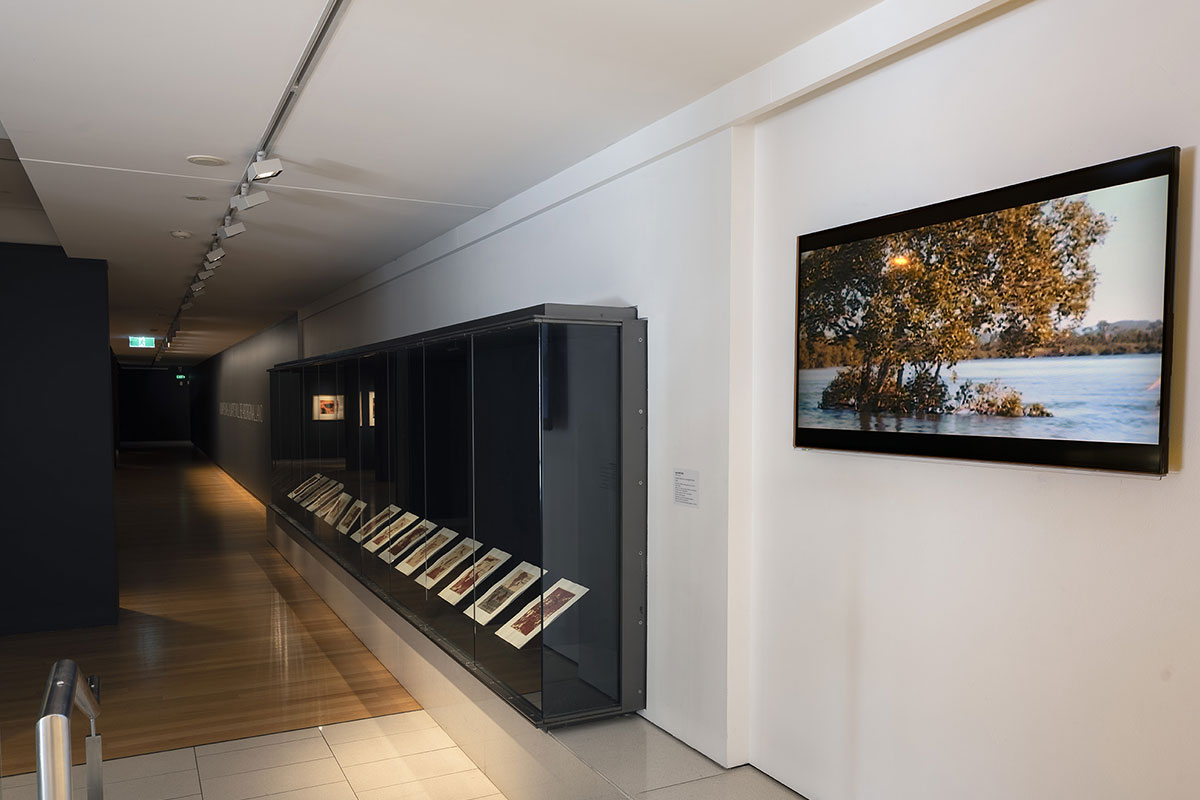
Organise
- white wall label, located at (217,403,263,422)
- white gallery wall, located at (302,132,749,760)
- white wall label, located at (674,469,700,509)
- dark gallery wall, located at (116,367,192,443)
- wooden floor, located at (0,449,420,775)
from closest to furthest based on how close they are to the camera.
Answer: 1. white gallery wall, located at (302,132,749,760)
2. white wall label, located at (674,469,700,509)
3. wooden floor, located at (0,449,420,775)
4. white wall label, located at (217,403,263,422)
5. dark gallery wall, located at (116,367,192,443)

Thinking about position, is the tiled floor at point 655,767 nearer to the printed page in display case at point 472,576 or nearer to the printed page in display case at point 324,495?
Answer: the printed page in display case at point 472,576

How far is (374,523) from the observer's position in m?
6.24

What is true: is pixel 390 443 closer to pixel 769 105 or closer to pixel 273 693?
pixel 273 693

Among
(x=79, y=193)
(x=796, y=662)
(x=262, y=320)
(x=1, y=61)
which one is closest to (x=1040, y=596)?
(x=796, y=662)

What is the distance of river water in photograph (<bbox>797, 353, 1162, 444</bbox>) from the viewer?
202 centimetres

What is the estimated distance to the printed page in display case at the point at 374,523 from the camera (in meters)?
5.85

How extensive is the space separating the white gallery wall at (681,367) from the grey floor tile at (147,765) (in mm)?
2349

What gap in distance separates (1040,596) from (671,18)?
198 centimetres

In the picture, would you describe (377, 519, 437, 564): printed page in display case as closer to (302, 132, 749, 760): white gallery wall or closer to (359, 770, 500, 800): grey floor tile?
(359, 770, 500, 800): grey floor tile

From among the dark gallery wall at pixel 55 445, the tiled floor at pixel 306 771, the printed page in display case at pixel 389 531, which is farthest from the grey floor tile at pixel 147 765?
the dark gallery wall at pixel 55 445

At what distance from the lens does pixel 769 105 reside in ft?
10.3

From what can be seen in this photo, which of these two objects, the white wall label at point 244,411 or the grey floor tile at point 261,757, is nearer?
the grey floor tile at point 261,757

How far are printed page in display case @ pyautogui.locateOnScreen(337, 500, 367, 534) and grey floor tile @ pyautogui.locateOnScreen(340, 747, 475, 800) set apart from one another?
2413 millimetres

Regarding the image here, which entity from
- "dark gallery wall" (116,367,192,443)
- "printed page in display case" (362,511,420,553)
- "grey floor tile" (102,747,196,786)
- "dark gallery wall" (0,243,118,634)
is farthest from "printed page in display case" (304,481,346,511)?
"dark gallery wall" (116,367,192,443)
